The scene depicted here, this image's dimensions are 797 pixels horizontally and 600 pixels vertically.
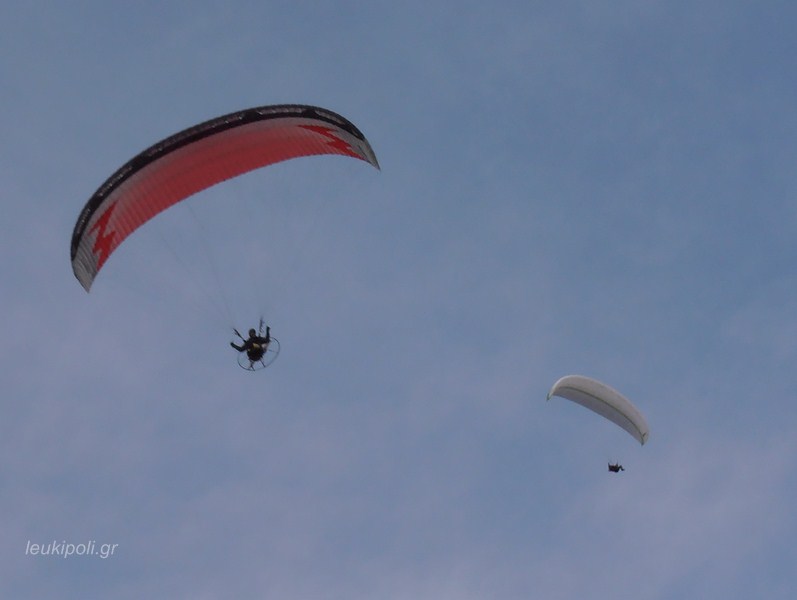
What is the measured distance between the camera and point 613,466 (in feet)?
167

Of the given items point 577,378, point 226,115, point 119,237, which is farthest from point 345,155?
point 577,378

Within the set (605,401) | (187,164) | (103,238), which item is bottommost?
(103,238)

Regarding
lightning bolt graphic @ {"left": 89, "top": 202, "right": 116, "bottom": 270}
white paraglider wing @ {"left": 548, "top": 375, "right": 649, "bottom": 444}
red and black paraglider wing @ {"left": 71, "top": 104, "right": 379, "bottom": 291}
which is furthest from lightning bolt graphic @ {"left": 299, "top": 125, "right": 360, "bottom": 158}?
white paraglider wing @ {"left": 548, "top": 375, "right": 649, "bottom": 444}

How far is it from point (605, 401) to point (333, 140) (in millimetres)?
17400

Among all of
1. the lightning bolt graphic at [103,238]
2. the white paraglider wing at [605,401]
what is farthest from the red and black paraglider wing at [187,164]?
the white paraglider wing at [605,401]

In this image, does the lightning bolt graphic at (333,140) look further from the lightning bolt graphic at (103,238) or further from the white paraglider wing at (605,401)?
the white paraglider wing at (605,401)

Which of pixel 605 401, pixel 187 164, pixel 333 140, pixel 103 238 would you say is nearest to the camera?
pixel 187 164

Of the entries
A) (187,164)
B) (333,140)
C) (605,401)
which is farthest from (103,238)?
(605,401)

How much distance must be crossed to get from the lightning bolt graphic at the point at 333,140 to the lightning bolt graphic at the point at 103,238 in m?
5.89

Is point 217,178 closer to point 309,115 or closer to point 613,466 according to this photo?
point 309,115

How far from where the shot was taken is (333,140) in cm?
3588

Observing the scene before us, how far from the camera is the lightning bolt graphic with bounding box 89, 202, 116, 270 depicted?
1320 inches

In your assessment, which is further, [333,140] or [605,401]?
[605,401]

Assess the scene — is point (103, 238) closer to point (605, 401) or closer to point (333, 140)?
point (333, 140)
